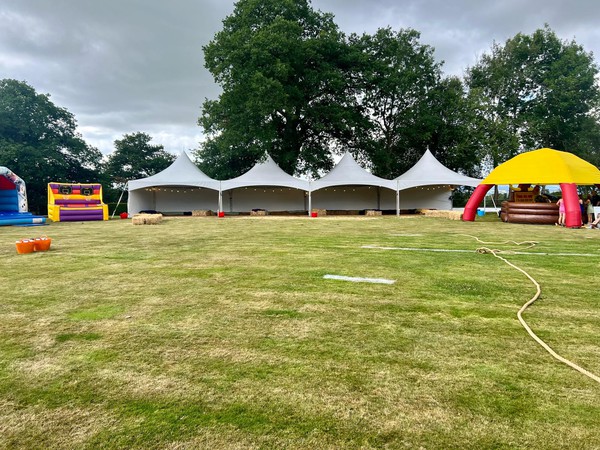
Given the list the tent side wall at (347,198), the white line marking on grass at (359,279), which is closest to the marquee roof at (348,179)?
the tent side wall at (347,198)

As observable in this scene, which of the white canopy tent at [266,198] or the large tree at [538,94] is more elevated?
the large tree at [538,94]

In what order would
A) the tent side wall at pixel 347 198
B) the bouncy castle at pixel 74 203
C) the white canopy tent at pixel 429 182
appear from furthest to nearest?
1. the tent side wall at pixel 347 198
2. the white canopy tent at pixel 429 182
3. the bouncy castle at pixel 74 203

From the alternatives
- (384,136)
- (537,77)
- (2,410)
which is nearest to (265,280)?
(2,410)

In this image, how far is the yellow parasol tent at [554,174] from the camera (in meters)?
11.0

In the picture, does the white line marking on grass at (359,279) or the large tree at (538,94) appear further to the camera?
the large tree at (538,94)

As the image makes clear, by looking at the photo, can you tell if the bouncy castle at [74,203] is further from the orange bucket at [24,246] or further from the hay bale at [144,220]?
the orange bucket at [24,246]

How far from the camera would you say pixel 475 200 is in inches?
551

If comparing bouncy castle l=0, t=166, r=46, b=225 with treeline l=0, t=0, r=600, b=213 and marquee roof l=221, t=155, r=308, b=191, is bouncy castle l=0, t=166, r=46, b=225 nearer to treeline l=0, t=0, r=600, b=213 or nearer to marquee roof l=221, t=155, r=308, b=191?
marquee roof l=221, t=155, r=308, b=191

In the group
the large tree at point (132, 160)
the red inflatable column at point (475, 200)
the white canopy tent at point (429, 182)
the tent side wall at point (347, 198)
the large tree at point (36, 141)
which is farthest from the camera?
the large tree at point (132, 160)

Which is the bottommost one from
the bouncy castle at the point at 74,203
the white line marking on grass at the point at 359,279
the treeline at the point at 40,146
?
the white line marking on grass at the point at 359,279

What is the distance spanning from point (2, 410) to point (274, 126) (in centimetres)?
2422

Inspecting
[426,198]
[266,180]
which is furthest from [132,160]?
[426,198]

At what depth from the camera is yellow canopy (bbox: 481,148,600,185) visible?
11.5 m

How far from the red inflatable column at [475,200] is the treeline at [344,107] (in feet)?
41.4
